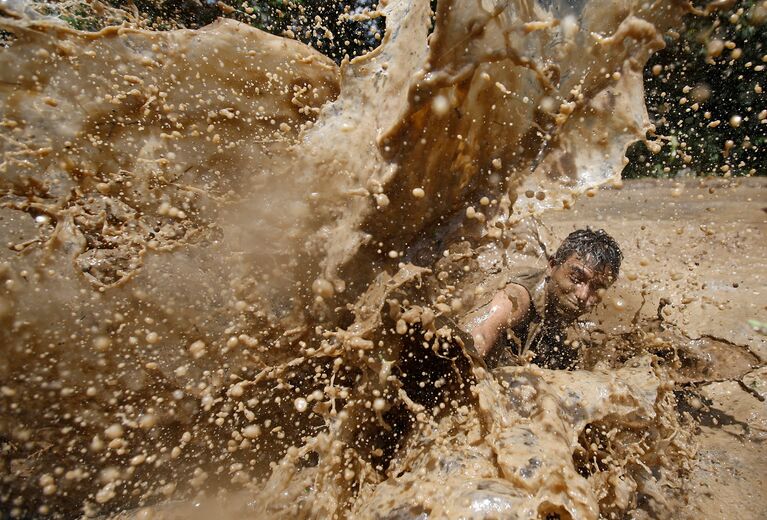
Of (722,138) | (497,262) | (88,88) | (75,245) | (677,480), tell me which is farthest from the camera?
(722,138)

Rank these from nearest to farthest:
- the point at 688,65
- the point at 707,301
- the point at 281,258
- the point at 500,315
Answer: the point at 281,258
the point at 500,315
the point at 707,301
the point at 688,65

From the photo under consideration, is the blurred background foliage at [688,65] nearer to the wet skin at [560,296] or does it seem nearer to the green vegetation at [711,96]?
the green vegetation at [711,96]

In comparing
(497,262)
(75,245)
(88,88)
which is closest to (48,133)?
(88,88)

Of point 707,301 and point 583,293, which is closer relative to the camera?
point 583,293

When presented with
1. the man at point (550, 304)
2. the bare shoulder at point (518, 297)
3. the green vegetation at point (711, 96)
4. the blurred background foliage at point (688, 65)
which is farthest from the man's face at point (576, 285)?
the green vegetation at point (711, 96)

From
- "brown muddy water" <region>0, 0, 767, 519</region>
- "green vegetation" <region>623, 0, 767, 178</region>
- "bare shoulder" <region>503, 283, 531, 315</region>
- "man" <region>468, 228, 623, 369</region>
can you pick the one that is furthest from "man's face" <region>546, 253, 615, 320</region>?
"green vegetation" <region>623, 0, 767, 178</region>

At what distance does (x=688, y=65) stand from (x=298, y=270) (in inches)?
291

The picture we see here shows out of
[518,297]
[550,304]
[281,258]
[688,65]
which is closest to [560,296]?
[550,304]

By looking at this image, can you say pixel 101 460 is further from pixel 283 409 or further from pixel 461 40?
pixel 461 40

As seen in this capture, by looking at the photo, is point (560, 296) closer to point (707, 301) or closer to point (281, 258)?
point (281, 258)

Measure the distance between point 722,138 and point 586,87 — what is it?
22.0 ft

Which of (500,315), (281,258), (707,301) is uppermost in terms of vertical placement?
(281,258)

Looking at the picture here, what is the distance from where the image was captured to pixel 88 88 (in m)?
2.49

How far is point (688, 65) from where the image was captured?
684cm
